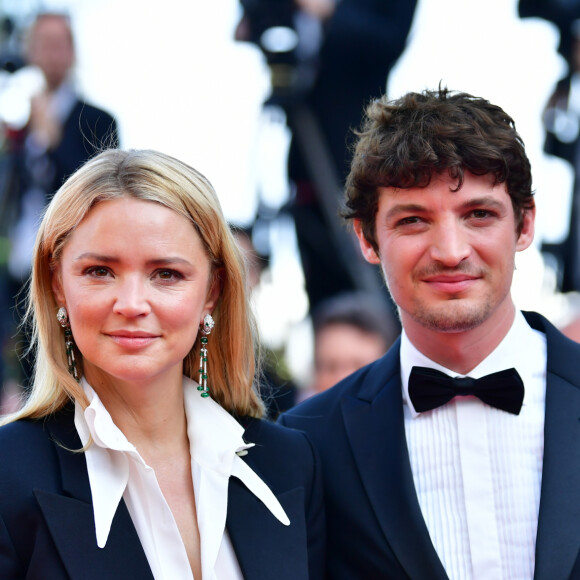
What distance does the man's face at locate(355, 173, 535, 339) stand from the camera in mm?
2840

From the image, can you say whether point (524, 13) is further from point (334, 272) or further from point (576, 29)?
point (334, 272)

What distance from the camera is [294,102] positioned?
6180 millimetres

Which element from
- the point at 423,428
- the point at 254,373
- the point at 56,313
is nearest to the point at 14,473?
the point at 56,313

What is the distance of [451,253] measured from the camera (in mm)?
2799

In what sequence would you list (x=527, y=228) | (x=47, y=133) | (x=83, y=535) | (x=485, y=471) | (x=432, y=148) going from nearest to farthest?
(x=83, y=535) < (x=485, y=471) < (x=432, y=148) < (x=527, y=228) < (x=47, y=133)

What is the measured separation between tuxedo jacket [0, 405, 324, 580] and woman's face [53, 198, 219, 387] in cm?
24

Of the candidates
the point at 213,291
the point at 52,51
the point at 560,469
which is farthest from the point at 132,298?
the point at 52,51

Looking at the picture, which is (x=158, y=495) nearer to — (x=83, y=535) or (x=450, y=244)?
(x=83, y=535)

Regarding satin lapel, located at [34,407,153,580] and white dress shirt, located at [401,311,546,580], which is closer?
satin lapel, located at [34,407,153,580]

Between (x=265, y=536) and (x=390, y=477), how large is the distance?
15.8 inches

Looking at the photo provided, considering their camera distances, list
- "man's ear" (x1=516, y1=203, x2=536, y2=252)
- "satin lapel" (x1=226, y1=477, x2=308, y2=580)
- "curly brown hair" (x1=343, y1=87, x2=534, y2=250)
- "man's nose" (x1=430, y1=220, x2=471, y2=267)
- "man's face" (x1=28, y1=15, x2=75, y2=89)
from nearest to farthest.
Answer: "satin lapel" (x1=226, y1=477, x2=308, y2=580)
"man's nose" (x1=430, y1=220, x2=471, y2=267)
"curly brown hair" (x1=343, y1=87, x2=534, y2=250)
"man's ear" (x1=516, y1=203, x2=536, y2=252)
"man's face" (x1=28, y1=15, x2=75, y2=89)

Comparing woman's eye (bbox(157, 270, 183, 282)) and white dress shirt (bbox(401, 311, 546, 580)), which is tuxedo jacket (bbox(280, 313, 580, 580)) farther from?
woman's eye (bbox(157, 270, 183, 282))

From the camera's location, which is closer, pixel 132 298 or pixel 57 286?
pixel 132 298

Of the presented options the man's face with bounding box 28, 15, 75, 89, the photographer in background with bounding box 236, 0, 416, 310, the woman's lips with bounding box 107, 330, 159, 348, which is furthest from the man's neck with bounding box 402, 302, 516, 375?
the man's face with bounding box 28, 15, 75, 89
